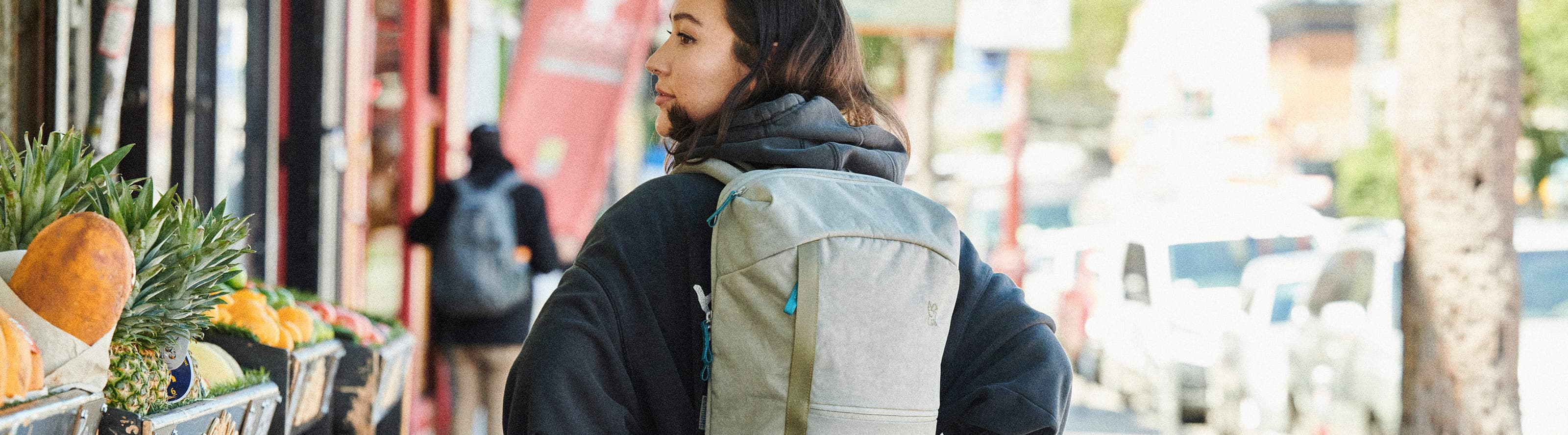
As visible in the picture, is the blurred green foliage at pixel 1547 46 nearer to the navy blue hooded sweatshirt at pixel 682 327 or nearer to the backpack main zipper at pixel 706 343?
the navy blue hooded sweatshirt at pixel 682 327

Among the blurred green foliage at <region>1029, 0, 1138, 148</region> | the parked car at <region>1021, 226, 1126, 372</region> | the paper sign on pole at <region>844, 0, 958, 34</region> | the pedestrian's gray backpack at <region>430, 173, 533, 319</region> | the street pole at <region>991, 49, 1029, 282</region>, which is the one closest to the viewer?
the pedestrian's gray backpack at <region>430, 173, 533, 319</region>

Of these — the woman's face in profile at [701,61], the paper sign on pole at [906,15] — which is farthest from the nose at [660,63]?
the paper sign on pole at [906,15]

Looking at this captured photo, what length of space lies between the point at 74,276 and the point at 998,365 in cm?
133

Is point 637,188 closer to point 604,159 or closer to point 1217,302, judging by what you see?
point 604,159

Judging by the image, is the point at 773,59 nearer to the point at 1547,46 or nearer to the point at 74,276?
the point at 74,276

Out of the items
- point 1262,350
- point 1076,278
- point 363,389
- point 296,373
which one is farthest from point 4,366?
point 1076,278

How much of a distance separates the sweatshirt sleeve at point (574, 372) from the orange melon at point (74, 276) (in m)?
0.60

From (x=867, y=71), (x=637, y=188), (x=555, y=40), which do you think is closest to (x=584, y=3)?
(x=555, y=40)

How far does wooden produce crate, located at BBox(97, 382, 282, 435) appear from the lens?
2014 mm

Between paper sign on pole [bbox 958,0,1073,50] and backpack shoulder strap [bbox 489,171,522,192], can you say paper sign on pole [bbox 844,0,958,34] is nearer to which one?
paper sign on pole [bbox 958,0,1073,50]

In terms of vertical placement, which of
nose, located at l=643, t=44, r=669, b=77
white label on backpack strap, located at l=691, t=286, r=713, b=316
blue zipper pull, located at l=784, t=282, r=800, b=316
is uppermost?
nose, located at l=643, t=44, r=669, b=77

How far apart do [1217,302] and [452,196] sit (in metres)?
7.04

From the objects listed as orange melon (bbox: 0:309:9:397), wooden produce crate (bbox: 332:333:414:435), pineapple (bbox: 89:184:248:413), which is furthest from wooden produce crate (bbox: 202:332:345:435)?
orange melon (bbox: 0:309:9:397)

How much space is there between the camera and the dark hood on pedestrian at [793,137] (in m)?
1.99
